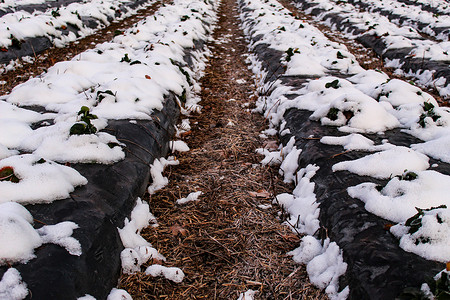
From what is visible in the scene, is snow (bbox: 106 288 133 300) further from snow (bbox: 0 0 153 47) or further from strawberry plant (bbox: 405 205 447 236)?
snow (bbox: 0 0 153 47)

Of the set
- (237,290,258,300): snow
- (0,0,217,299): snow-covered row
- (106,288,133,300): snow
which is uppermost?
(0,0,217,299): snow-covered row

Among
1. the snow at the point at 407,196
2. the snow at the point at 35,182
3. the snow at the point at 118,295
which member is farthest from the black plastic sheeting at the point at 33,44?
the snow at the point at 407,196

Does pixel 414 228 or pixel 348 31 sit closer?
pixel 414 228

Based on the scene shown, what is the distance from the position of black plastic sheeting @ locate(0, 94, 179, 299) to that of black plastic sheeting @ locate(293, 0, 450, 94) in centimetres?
603

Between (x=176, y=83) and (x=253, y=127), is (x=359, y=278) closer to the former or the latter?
(x=253, y=127)

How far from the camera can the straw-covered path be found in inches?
82.5

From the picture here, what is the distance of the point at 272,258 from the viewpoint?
2.32 m

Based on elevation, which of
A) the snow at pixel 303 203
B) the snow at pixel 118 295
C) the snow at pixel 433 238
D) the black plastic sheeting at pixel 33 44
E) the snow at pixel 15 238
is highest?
the snow at pixel 433 238

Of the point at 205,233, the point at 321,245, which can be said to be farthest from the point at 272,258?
the point at 205,233

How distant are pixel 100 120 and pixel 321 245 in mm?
2434

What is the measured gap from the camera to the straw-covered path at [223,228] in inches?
82.5

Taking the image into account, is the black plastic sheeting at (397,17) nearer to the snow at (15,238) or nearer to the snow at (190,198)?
the snow at (190,198)

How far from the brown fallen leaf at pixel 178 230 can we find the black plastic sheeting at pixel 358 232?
1172 mm

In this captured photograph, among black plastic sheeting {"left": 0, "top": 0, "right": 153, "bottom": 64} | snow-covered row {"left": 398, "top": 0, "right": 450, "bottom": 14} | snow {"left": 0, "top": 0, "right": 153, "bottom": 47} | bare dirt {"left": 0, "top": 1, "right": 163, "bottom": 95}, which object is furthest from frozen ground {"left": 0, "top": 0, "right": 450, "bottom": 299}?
snow-covered row {"left": 398, "top": 0, "right": 450, "bottom": 14}
